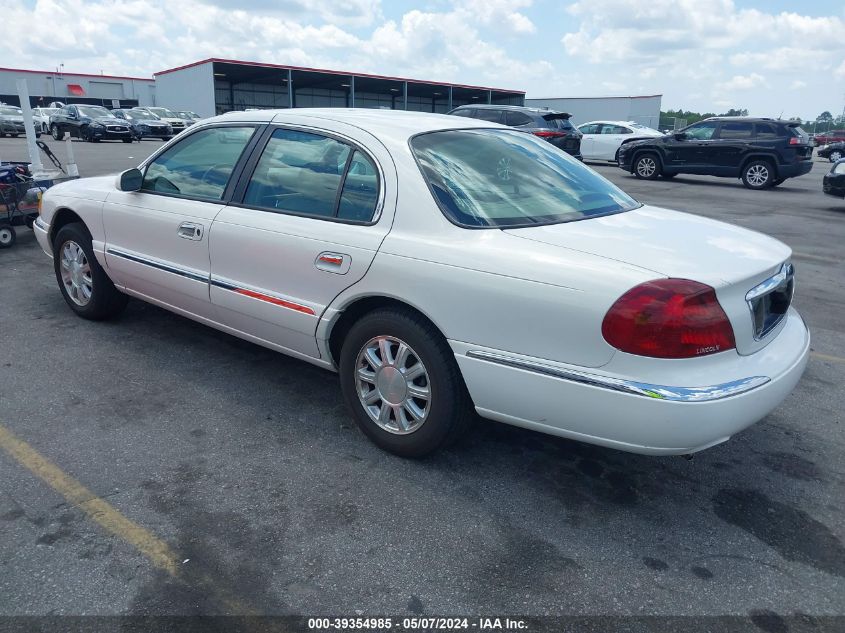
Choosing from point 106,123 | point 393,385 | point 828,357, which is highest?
point 106,123

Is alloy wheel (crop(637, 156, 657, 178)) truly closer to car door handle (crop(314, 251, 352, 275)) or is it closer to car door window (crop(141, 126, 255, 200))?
car door window (crop(141, 126, 255, 200))

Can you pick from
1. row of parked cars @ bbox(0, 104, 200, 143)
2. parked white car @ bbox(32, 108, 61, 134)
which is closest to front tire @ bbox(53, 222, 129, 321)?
row of parked cars @ bbox(0, 104, 200, 143)

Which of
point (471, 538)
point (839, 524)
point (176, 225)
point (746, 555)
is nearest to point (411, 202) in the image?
point (471, 538)

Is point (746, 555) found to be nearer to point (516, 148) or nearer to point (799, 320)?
point (799, 320)

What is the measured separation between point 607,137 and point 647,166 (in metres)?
5.05

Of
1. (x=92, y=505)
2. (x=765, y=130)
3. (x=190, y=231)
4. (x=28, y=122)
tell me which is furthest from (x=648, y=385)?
(x=765, y=130)

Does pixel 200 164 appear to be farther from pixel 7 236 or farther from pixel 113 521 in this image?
pixel 7 236

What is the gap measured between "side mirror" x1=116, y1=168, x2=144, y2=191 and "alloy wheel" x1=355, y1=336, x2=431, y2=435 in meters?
2.15

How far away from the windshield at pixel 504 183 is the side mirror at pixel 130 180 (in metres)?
2.08

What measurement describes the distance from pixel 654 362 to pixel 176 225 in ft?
9.56

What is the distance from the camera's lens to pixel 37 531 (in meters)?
2.62

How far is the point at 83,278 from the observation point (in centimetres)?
499

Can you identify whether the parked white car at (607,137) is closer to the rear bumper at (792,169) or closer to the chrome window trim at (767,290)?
the rear bumper at (792,169)

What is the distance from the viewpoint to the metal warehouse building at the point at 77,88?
2169 inches
